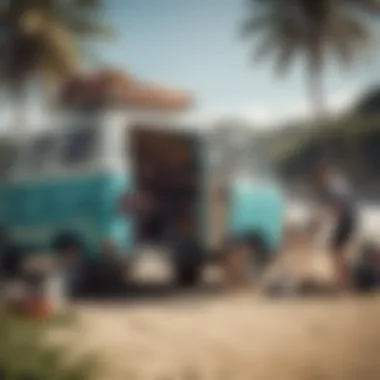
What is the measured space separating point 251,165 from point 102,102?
28cm

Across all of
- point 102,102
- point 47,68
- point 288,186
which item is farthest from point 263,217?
point 47,68

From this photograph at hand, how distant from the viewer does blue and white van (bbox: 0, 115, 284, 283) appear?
4.36ft

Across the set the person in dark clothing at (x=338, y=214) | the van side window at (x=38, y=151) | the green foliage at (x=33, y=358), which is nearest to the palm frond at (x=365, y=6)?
the person in dark clothing at (x=338, y=214)

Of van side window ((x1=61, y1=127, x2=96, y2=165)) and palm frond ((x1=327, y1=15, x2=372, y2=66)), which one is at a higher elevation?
palm frond ((x1=327, y1=15, x2=372, y2=66))

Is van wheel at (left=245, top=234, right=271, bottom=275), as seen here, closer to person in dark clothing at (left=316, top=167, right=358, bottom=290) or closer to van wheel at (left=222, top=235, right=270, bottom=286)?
van wheel at (left=222, top=235, right=270, bottom=286)

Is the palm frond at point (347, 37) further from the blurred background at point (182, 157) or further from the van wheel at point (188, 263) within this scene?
the van wheel at point (188, 263)

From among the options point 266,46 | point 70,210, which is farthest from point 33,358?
point 266,46

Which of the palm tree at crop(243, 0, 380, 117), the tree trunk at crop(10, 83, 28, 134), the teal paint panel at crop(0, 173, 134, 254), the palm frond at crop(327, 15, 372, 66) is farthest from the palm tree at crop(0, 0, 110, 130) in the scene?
the palm frond at crop(327, 15, 372, 66)

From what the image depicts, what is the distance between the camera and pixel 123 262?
4.37 feet

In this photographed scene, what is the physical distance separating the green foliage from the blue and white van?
14 centimetres

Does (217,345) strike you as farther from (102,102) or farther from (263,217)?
(102,102)

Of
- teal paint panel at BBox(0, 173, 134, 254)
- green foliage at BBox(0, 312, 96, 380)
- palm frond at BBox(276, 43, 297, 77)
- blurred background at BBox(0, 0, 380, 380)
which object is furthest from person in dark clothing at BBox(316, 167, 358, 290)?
green foliage at BBox(0, 312, 96, 380)

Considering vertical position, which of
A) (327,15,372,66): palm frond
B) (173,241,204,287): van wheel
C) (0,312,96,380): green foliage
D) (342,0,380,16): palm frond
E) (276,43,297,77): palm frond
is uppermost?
(342,0,380,16): palm frond

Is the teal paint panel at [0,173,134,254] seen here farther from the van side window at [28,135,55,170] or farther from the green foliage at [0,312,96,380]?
the green foliage at [0,312,96,380]
